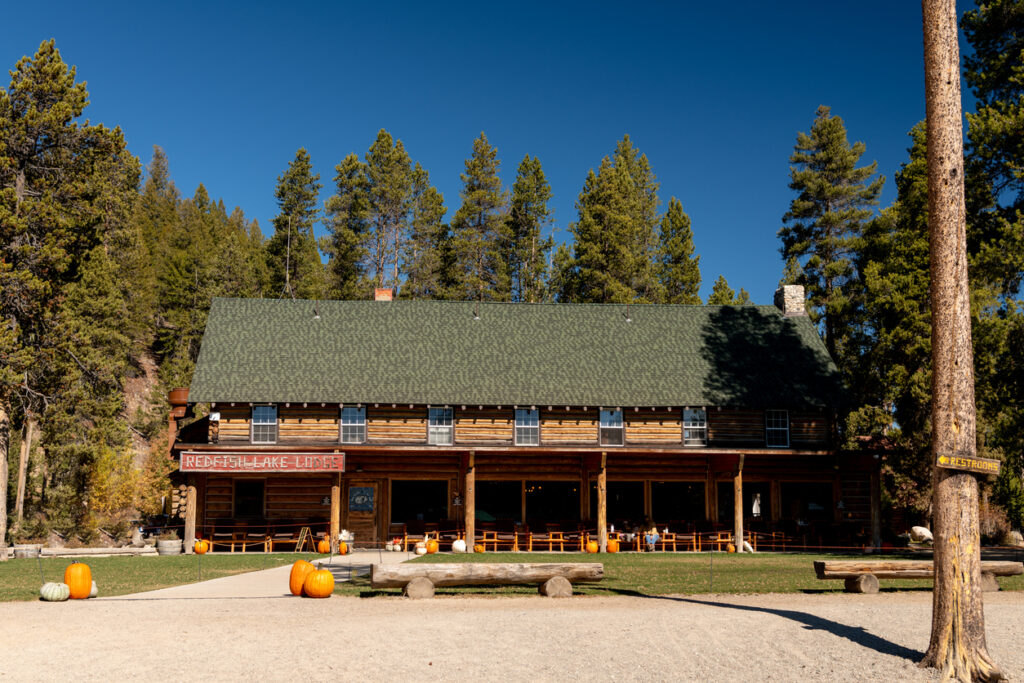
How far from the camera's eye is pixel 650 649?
11.0m

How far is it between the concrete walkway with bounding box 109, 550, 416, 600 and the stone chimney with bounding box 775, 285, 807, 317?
68.5 feet

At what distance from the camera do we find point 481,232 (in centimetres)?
5866

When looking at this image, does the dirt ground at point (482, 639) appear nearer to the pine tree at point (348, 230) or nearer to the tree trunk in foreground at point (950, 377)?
the tree trunk in foreground at point (950, 377)

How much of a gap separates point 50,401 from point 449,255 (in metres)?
30.7

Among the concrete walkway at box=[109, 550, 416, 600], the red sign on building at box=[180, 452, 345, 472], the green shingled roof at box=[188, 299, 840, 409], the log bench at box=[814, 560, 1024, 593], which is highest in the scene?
the green shingled roof at box=[188, 299, 840, 409]

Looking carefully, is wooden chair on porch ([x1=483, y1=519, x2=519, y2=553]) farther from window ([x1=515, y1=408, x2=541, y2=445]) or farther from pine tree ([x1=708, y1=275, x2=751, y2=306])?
pine tree ([x1=708, y1=275, x2=751, y2=306])

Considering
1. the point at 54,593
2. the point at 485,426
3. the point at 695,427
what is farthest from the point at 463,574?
the point at 695,427

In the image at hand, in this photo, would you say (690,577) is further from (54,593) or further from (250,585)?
(54,593)

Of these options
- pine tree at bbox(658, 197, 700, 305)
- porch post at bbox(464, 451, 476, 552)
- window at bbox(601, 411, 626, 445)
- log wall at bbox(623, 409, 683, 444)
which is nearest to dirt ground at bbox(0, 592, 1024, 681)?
porch post at bbox(464, 451, 476, 552)

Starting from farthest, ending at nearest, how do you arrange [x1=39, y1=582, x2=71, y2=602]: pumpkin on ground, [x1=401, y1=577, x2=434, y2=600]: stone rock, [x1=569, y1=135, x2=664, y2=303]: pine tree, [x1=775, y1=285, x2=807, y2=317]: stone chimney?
[x1=569, y1=135, x2=664, y2=303]: pine tree < [x1=775, y1=285, x2=807, y2=317]: stone chimney < [x1=401, y1=577, x2=434, y2=600]: stone rock < [x1=39, y1=582, x2=71, y2=602]: pumpkin on ground

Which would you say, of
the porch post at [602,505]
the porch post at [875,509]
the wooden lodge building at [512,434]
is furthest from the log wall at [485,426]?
the porch post at [875,509]

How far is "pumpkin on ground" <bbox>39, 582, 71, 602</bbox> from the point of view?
50.5ft

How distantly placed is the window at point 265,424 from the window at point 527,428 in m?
8.78

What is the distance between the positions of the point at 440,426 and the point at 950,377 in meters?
22.0
